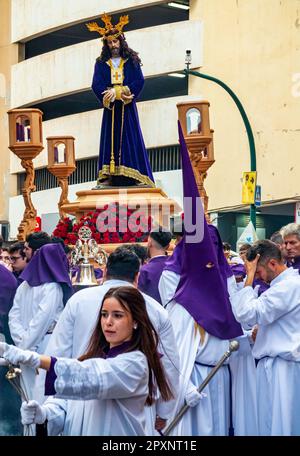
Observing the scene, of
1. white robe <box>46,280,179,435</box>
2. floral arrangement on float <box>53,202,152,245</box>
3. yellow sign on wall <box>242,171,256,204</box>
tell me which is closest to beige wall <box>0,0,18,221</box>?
yellow sign on wall <box>242,171,256,204</box>

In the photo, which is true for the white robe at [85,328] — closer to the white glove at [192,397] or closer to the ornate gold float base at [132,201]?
the white glove at [192,397]

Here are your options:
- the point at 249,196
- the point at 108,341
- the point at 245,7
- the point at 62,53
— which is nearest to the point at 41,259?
the point at 108,341

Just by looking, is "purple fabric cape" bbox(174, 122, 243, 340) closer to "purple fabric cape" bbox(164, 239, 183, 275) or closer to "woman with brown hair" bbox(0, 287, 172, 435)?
"purple fabric cape" bbox(164, 239, 183, 275)

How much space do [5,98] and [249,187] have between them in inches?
809

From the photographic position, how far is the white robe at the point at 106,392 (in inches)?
173

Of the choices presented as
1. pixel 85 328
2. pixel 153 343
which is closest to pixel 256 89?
pixel 85 328

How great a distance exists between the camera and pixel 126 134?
50.4 ft

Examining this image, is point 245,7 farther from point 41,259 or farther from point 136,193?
point 41,259

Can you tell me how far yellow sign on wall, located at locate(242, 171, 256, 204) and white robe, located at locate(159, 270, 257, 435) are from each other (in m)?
11.6

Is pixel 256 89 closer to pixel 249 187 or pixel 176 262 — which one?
pixel 249 187

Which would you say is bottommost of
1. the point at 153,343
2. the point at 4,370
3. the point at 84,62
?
the point at 4,370

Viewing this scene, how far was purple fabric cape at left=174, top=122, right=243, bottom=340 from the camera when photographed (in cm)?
707

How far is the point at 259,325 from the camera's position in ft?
24.0

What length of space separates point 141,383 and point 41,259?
11.9 ft
